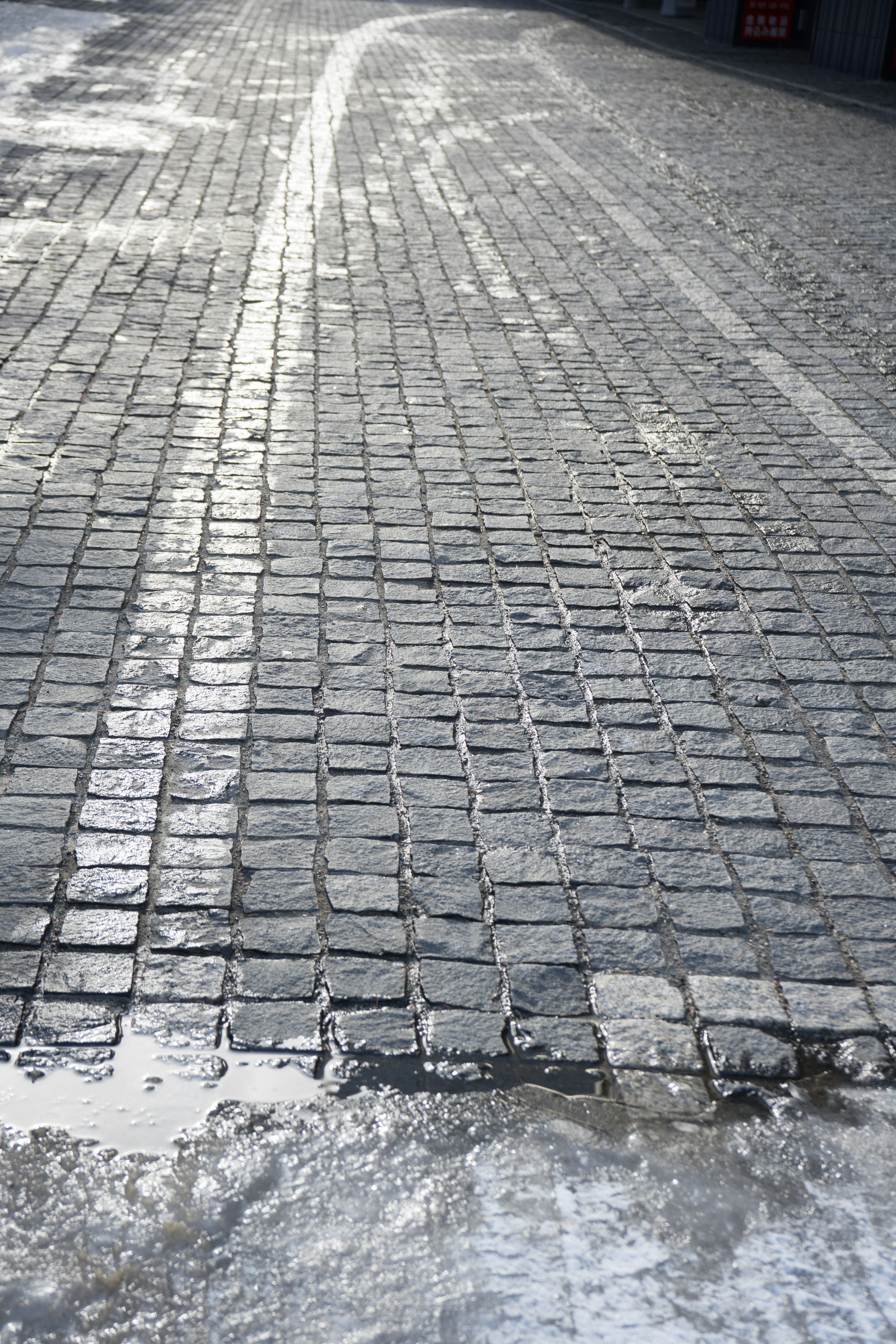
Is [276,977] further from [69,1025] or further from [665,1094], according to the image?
[665,1094]

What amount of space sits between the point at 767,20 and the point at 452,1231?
26.9m

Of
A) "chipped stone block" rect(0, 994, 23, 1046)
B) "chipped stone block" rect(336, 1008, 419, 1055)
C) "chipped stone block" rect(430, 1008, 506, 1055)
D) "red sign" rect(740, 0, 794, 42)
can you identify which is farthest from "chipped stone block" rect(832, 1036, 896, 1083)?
"red sign" rect(740, 0, 794, 42)

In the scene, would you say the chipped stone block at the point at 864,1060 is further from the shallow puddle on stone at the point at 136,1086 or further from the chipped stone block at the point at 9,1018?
the chipped stone block at the point at 9,1018

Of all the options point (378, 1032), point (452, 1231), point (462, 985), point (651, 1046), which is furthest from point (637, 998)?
point (452, 1231)

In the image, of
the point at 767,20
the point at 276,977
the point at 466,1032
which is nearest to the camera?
the point at 466,1032

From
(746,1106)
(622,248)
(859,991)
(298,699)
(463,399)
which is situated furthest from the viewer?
(622,248)

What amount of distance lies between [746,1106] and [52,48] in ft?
70.1

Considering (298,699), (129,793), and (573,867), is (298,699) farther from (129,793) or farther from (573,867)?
(573,867)

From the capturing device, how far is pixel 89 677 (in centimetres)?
418

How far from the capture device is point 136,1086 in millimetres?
2689

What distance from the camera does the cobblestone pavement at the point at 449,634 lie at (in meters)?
3.09

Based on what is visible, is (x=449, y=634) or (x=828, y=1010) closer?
(x=828, y=1010)

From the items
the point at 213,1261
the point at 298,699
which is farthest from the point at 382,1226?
the point at 298,699

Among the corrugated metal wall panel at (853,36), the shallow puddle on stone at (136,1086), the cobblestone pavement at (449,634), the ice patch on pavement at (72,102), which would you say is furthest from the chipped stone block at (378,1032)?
the corrugated metal wall panel at (853,36)
